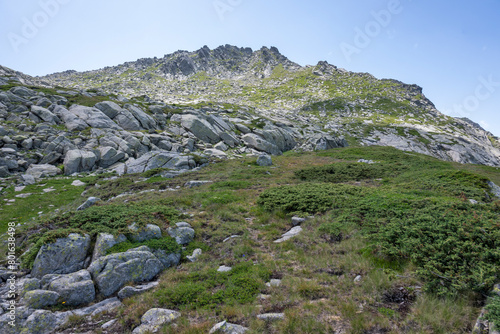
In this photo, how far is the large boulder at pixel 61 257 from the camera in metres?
8.78

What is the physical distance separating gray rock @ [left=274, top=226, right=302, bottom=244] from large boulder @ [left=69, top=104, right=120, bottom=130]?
47280 mm

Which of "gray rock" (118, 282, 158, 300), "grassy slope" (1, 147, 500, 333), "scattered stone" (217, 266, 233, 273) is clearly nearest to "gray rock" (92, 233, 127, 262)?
"grassy slope" (1, 147, 500, 333)

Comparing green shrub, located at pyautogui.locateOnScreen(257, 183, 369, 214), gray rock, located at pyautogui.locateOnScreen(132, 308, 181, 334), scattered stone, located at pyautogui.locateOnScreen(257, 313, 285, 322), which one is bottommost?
gray rock, located at pyautogui.locateOnScreen(132, 308, 181, 334)

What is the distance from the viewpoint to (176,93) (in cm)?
17300

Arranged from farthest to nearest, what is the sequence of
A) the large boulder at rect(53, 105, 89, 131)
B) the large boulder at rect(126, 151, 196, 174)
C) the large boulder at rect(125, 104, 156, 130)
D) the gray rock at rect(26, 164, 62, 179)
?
the large boulder at rect(125, 104, 156, 130) → the large boulder at rect(53, 105, 89, 131) → the large boulder at rect(126, 151, 196, 174) → the gray rock at rect(26, 164, 62, 179)

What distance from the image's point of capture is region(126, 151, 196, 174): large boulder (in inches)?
1305

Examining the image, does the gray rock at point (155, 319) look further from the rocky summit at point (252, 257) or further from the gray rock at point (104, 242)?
the gray rock at point (104, 242)

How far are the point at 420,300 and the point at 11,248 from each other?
16532 mm

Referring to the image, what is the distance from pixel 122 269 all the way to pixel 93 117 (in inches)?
1935

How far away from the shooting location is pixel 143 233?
10.9m

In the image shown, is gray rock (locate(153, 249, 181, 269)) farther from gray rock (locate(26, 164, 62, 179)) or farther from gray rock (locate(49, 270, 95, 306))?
gray rock (locate(26, 164, 62, 179))

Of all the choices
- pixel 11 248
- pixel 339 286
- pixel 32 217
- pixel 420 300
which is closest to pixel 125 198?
pixel 32 217

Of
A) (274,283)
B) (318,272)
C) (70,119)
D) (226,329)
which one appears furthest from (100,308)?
(70,119)

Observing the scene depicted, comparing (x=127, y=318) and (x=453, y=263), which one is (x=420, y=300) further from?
(x=127, y=318)
